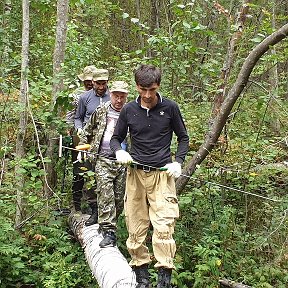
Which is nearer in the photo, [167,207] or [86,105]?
[167,207]

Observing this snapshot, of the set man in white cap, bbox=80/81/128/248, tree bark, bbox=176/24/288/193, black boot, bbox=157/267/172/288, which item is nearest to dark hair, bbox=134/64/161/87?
man in white cap, bbox=80/81/128/248

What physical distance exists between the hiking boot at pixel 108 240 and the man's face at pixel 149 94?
1.72 m

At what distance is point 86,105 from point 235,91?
6.71ft

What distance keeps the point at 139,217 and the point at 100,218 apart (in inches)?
45.5

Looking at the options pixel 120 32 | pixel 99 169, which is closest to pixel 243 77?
pixel 99 169

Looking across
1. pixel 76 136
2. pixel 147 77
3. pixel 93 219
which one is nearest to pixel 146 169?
pixel 147 77

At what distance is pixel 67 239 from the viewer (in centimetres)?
623

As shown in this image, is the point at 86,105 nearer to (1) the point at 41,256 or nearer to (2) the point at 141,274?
(1) the point at 41,256

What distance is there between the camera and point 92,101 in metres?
6.09

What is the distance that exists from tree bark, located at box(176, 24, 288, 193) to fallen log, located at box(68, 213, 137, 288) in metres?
1.36

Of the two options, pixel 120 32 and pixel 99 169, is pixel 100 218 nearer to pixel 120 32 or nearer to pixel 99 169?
pixel 99 169

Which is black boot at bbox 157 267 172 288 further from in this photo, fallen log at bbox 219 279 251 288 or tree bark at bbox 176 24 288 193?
tree bark at bbox 176 24 288 193

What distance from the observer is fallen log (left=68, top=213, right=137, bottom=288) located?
4117 millimetres

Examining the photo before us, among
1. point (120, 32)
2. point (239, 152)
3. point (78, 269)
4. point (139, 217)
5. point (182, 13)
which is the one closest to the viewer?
point (139, 217)
